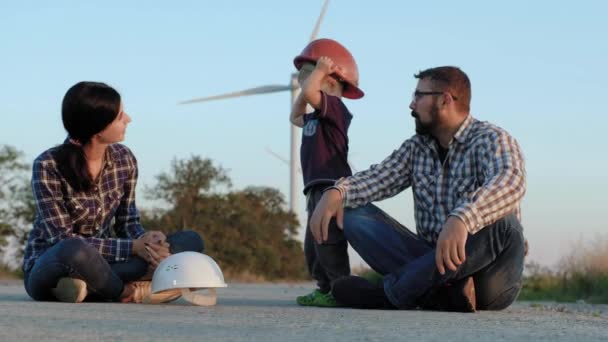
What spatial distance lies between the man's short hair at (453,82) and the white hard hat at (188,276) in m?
1.66

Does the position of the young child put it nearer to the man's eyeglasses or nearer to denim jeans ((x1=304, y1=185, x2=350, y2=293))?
denim jeans ((x1=304, y1=185, x2=350, y2=293))

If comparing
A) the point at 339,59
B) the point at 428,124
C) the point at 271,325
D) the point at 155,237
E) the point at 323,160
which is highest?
the point at 339,59

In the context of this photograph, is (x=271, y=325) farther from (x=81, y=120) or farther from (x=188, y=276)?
(x=81, y=120)

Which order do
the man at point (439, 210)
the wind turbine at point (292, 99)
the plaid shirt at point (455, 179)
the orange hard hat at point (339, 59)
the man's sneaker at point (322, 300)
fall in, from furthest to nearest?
the wind turbine at point (292, 99)
the orange hard hat at point (339, 59)
the man's sneaker at point (322, 300)
the man at point (439, 210)
the plaid shirt at point (455, 179)

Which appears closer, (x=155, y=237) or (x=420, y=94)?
(x=420, y=94)

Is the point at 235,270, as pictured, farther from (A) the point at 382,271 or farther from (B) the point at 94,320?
(B) the point at 94,320

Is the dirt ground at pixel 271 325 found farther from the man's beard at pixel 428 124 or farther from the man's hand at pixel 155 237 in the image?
the man's beard at pixel 428 124

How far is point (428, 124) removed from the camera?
6289mm

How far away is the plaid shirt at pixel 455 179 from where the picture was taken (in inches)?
224

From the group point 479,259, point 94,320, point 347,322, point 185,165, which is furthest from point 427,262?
point 185,165

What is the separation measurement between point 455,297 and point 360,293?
2.05 feet

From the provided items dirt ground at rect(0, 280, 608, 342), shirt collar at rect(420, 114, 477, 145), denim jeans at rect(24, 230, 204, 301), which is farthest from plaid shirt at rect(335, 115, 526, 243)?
denim jeans at rect(24, 230, 204, 301)

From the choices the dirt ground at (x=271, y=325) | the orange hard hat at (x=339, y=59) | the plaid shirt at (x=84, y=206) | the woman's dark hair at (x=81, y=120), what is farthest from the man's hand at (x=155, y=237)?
the orange hard hat at (x=339, y=59)

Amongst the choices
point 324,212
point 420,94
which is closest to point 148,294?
point 324,212
